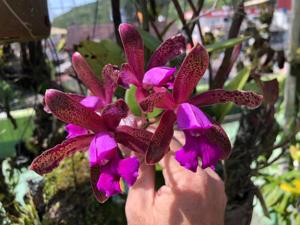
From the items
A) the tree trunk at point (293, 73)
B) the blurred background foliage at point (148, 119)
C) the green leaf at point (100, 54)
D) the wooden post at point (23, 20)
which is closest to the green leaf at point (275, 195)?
the blurred background foliage at point (148, 119)

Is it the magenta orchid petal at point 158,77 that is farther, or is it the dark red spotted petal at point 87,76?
the dark red spotted petal at point 87,76

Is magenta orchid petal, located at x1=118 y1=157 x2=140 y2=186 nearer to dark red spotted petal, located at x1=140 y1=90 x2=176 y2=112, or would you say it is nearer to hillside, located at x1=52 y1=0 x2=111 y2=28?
dark red spotted petal, located at x1=140 y1=90 x2=176 y2=112

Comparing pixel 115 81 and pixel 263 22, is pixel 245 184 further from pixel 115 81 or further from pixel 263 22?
pixel 263 22

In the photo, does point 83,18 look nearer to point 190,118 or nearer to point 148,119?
point 148,119

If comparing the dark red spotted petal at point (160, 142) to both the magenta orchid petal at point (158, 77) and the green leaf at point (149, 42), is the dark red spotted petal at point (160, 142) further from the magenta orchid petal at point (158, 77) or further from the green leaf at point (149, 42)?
the green leaf at point (149, 42)

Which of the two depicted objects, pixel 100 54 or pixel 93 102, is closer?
pixel 93 102

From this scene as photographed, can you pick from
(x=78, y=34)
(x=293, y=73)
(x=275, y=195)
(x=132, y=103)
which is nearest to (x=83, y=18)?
(x=78, y=34)

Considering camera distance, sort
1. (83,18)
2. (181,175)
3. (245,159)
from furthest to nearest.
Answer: (83,18)
(245,159)
(181,175)
